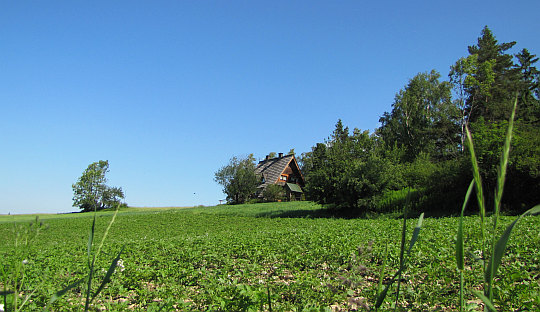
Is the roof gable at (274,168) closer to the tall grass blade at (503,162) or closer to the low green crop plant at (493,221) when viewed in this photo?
the low green crop plant at (493,221)

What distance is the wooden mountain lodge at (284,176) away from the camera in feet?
169

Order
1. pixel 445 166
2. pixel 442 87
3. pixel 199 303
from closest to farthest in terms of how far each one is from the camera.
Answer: pixel 199 303
pixel 445 166
pixel 442 87

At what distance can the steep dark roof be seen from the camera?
5209 centimetres

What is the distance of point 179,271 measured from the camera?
19.2ft

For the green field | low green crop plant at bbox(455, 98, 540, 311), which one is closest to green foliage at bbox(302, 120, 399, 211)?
the green field

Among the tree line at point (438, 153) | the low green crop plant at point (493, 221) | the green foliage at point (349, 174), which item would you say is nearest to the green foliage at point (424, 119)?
the tree line at point (438, 153)

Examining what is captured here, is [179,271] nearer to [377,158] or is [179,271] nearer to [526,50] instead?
[377,158]

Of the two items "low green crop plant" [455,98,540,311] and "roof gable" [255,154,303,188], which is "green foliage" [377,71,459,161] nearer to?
"roof gable" [255,154,303,188]

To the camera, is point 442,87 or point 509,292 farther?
point 442,87

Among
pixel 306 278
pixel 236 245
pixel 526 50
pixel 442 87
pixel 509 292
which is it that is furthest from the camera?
pixel 526 50

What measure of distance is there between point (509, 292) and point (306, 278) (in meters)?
2.44

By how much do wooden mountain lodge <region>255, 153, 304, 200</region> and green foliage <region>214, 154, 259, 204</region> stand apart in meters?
2.20

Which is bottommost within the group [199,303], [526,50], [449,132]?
[199,303]

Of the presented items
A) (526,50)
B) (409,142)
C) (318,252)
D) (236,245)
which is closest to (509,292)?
(318,252)
